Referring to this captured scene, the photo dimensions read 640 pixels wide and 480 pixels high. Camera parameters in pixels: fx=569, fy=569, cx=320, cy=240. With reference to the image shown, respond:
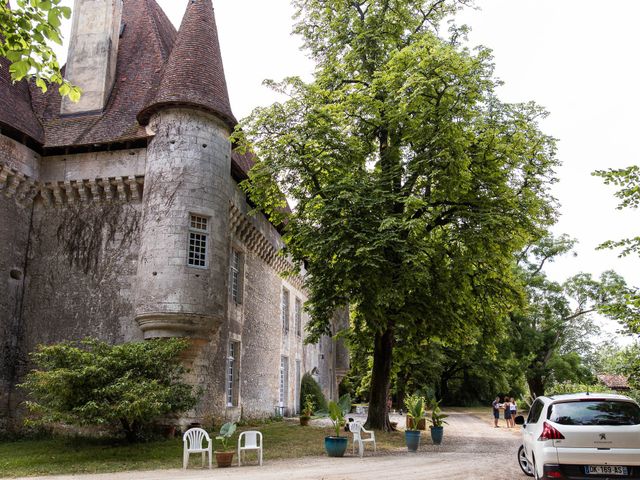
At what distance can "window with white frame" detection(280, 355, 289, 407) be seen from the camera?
26406 millimetres

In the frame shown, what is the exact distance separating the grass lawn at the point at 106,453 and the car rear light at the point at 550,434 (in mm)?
6466

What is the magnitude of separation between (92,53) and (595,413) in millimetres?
18611

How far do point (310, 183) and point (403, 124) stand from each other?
11.2 ft

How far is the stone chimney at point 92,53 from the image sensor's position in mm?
18945

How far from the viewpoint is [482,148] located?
17.2 meters

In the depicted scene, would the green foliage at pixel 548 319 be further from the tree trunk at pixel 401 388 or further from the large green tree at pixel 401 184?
the large green tree at pixel 401 184

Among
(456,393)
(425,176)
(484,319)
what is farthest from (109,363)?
(456,393)

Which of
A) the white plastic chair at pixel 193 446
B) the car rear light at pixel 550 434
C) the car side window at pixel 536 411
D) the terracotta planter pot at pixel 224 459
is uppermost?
the car side window at pixel 536 411

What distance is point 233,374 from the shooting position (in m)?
20.0

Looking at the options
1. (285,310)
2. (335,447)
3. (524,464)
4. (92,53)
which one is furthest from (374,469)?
(285,310)

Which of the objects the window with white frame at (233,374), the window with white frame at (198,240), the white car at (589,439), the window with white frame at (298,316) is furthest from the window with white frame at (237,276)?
the white car at (589,439)

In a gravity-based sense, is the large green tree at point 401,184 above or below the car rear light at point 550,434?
above

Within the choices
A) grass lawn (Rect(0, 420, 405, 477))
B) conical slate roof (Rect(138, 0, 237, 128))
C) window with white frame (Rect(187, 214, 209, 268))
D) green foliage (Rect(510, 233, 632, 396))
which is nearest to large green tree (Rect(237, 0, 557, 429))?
conical slate roof (Rect(138, 0, 237, 128))

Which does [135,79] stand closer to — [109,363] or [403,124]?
[403,124]
